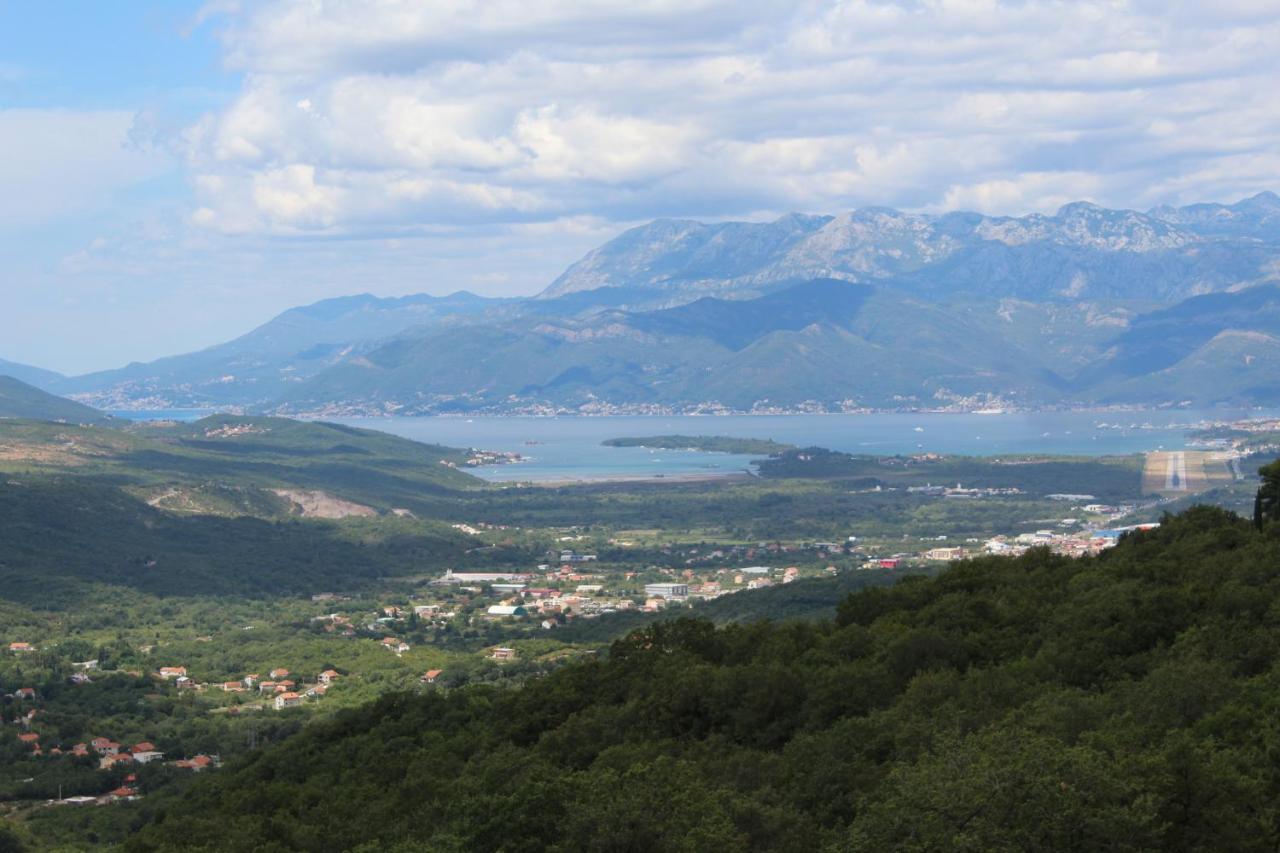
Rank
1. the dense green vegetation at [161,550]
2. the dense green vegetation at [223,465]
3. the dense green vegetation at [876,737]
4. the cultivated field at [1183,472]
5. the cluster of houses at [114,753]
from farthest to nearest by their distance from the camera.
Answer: the cultivated field at [1183,472], the dense green vegetation at [223,465], the dense green vegetation at [161,550], the cluster of houses at [114,753], the dense green vegetation at [876,737]

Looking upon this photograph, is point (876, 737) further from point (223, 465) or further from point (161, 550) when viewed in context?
point (223, 465)

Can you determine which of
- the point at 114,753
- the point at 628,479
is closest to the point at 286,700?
the point at 114,753

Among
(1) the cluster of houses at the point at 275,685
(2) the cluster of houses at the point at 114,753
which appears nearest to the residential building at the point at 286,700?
(1) the cluster of houses at the point at 275,685

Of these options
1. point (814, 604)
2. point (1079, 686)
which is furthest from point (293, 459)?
point (1079, 686)

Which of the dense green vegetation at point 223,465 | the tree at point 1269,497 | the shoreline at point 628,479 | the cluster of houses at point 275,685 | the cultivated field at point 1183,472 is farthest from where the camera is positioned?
the shoreline at point 628,479

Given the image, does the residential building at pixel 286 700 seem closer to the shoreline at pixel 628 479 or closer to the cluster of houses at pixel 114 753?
the cluster of houses at pixel 114 753

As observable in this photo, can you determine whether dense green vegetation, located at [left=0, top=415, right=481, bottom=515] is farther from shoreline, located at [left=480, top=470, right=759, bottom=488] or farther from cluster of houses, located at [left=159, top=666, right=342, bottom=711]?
cluster of houses, located at [left=159, top=666, right=342, bottom=711]

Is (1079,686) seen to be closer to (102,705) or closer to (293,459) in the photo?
(102,705)

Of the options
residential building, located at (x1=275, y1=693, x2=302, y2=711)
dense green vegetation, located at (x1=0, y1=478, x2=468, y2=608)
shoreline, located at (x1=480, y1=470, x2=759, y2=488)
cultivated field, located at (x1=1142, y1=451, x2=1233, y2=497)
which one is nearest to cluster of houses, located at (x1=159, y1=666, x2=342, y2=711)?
residential building, located at (x1=275, y1=693, x2=302, y2=711)
